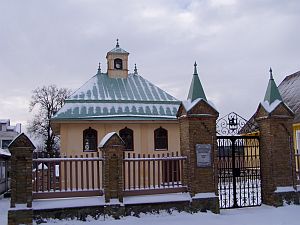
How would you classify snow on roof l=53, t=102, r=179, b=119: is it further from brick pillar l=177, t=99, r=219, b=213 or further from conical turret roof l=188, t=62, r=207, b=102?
brick pillar l=177, t=99, r=219, b=213

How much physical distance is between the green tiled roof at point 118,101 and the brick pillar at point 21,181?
1073cm

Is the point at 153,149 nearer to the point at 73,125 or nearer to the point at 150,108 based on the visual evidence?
the point at 150,108

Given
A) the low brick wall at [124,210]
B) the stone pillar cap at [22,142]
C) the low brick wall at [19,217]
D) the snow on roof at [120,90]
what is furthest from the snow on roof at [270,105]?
the snow on roof at [120,90]

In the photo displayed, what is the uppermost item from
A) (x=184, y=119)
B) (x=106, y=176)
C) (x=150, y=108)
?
(x=150, y=108)

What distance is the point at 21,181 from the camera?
10438mm

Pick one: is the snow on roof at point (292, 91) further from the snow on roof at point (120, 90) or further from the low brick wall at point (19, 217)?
the low brick wall at point (19, 217)

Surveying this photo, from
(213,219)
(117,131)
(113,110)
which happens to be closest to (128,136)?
(117,131)

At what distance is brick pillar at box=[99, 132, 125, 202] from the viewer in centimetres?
1109

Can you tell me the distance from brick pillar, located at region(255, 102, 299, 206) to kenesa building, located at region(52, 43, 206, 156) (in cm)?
959

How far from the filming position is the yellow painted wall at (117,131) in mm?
21219

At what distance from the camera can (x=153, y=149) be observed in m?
22.5

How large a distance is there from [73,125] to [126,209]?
440 inches

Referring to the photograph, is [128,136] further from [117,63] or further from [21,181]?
[21,181]

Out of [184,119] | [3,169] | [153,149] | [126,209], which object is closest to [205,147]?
[184,119]
